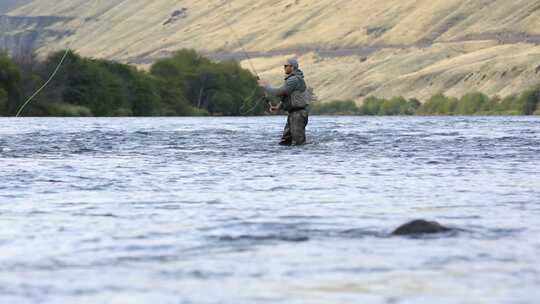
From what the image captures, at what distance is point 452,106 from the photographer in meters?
145

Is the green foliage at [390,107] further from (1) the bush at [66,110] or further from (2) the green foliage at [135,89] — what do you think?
(1) the bush at [66,110]

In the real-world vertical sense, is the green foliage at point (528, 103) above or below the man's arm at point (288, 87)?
below

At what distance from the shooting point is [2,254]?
978 centimetres

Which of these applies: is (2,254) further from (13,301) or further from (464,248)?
(464,248)

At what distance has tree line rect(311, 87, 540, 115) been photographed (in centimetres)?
13225

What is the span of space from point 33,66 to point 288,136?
71.5m

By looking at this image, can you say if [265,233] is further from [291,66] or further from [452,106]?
[452,106]

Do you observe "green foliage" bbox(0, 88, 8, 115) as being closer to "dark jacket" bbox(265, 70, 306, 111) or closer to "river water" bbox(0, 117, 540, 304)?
"dark jacket" bbox(265, 70, 306, 111)

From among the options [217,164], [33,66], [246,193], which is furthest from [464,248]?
[33,66]

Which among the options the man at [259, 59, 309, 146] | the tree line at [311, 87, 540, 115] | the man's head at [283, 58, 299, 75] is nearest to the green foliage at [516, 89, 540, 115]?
the tree line at [311, 87, 540, 115]

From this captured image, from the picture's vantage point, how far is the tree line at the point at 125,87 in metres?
84.8

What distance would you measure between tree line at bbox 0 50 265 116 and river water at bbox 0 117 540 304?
62.0 meters

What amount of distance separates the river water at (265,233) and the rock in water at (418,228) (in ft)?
0.57

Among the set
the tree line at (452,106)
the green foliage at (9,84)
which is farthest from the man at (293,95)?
the tree line at (452,106)
